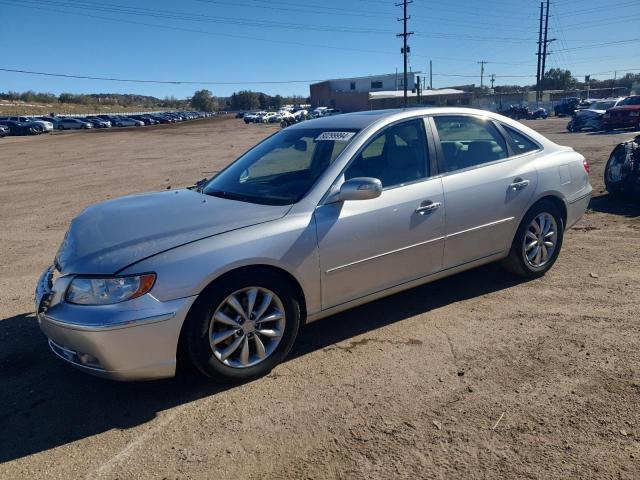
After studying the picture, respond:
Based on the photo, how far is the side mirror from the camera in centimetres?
354

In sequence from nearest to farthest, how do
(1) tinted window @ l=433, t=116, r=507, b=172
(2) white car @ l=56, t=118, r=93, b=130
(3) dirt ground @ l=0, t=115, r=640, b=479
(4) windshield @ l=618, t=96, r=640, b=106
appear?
(3) dirt ground @ l=0, t=115, r=640, b=479, (1) tinted window @ l=433, t=116, r=507, b=172, (4) windshield @ l=618, t=96, r=640, b=106, (2) white car @ l=56, t=118, r=93, b=130

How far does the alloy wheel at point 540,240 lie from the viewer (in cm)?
487

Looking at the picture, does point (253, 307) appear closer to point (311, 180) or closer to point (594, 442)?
point (311, 180)

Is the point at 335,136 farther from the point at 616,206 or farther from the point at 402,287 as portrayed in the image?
the point at 616,206

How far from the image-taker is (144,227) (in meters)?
3.48

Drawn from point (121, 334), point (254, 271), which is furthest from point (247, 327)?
point (121, 334)

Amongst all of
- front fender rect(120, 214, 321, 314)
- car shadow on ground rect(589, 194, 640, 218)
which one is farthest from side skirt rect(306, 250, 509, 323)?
car shadow on ground rect(589, 194, 640, 218)

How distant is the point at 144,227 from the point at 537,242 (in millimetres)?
3544

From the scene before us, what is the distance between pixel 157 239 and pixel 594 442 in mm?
2716

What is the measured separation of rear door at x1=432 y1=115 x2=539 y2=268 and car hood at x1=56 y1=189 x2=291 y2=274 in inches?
59.8

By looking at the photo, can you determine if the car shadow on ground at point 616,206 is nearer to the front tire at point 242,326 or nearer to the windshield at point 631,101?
the front tire at point 242,326

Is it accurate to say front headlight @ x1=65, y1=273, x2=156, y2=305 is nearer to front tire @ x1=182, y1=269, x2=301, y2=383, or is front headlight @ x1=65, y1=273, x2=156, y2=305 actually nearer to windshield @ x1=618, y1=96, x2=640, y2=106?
front tire @ x1=182, y1=269, x2=301, y2=383

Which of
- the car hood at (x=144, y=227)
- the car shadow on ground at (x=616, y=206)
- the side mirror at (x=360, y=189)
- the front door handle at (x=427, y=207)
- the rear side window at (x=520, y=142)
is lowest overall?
the car shadow on ground at (x=616, y=206)

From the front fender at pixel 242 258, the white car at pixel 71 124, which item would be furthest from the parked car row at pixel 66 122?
the front fender at pixel 242 258
